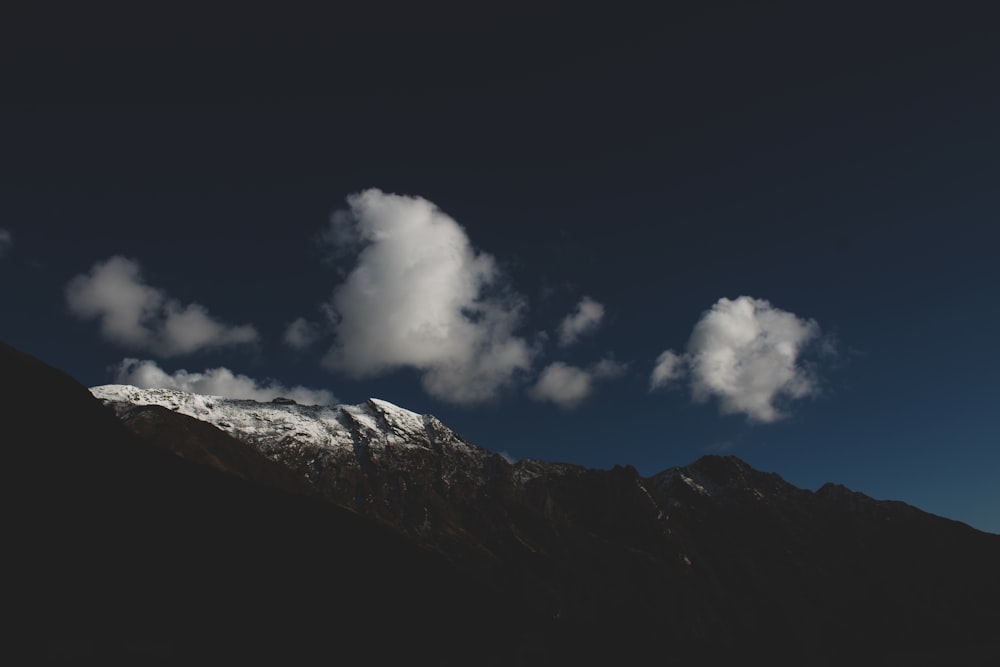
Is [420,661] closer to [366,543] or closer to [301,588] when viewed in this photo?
[301,588]

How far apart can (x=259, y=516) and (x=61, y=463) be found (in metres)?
56.1

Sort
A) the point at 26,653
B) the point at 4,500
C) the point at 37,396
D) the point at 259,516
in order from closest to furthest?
1. the point at 26,653
2. the point at 4,500
3. the point at 37,396
4. the point at 259,516

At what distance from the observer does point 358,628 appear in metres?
110

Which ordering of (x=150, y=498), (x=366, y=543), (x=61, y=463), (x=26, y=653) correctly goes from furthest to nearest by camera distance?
(x=366, y=543) → (x=150, y=498) → (x=61, y=463) → (x=26, y=653)

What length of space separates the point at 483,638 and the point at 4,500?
113m

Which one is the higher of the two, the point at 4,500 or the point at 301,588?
the point at 4,500

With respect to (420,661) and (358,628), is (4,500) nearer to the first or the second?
(358,628)

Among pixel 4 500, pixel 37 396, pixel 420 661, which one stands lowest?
pixel 420 661

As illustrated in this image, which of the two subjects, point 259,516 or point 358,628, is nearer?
point 358,628

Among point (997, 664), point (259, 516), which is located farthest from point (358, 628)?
point (997, 664)

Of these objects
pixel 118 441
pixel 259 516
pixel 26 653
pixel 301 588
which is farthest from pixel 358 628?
pixel 26 653

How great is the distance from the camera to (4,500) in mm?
67750

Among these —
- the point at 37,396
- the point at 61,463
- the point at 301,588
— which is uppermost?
the point at 37,396

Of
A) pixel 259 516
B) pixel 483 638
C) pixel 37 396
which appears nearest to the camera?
pixel 37 396
